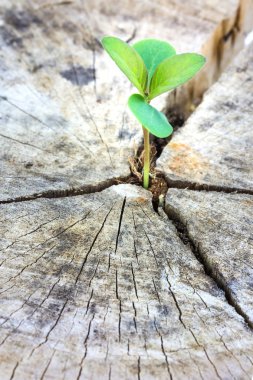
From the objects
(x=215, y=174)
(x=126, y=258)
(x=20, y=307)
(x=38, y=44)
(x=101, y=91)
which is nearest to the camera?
(x=20, y=307)

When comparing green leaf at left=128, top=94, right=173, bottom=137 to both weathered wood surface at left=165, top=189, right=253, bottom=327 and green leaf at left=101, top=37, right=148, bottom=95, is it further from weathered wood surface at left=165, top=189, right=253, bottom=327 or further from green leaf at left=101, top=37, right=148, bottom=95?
weathered wood surface at left=165, top=189, right=253, bottom=327

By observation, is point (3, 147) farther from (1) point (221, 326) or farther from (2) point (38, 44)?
(1) point (221, 326)

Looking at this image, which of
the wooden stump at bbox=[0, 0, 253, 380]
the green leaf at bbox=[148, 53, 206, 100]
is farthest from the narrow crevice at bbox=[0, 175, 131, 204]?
the green leaf at bbox=[148, 53, 206, 100]

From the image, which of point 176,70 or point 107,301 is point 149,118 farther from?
point 107,301

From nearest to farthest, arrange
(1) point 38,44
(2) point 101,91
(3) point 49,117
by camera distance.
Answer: (3) point 49,117 → (2) point 101,91 → (1) point 38,44

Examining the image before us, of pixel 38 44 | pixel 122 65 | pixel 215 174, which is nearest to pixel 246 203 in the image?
pixel 215 174

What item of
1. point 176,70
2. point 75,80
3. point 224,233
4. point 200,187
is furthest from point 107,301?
point 75,80

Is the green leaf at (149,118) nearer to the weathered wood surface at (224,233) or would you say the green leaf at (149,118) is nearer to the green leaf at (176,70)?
the green leaf at (176,70)
